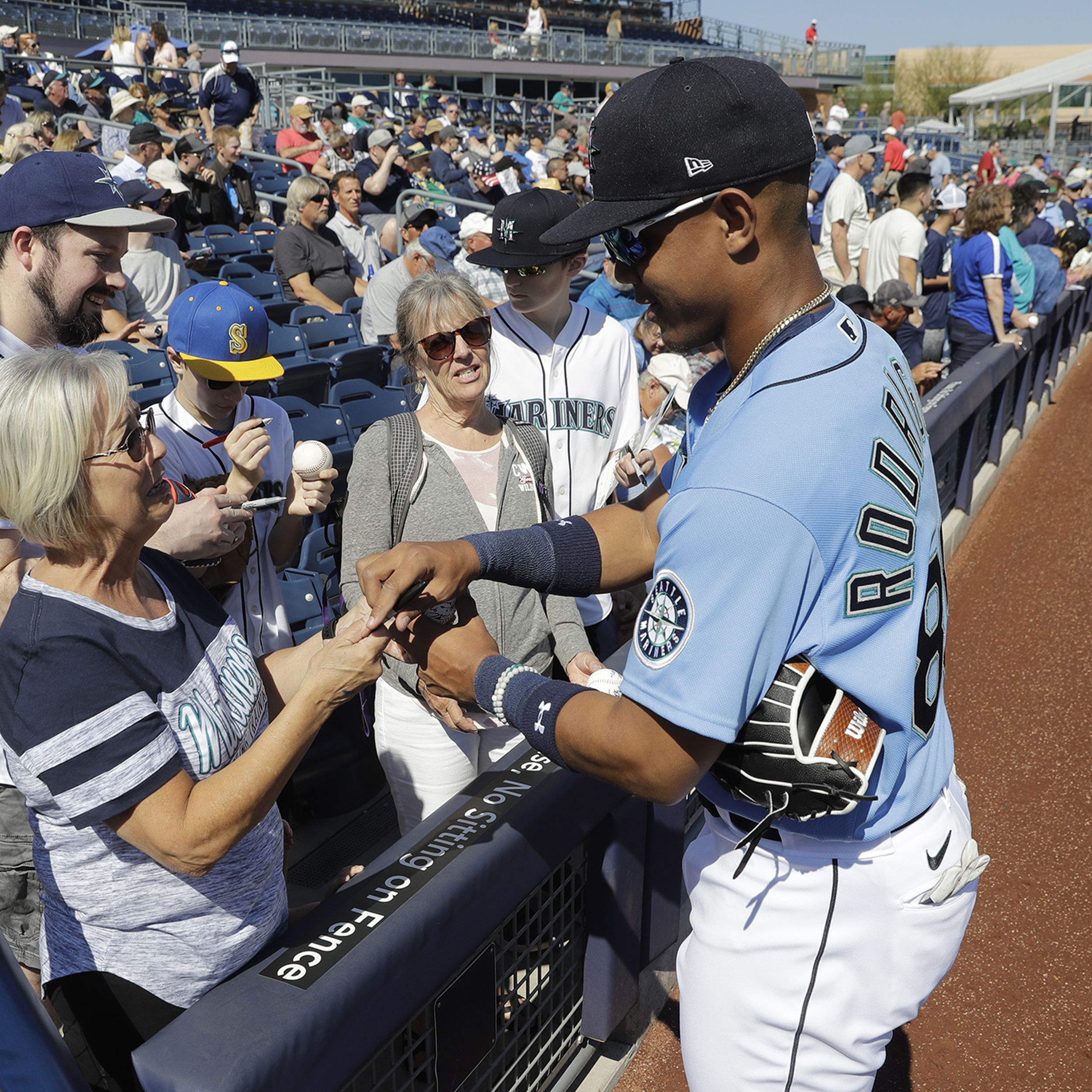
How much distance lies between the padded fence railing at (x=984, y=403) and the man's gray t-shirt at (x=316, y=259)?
15.6 ft

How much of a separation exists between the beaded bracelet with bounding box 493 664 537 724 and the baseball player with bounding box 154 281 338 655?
4.32 ft

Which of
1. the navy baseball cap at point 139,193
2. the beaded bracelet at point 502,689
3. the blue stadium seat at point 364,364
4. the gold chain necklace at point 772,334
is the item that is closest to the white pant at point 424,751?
the beaded bracelet at point 502,689

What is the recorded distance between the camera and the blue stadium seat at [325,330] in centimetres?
682


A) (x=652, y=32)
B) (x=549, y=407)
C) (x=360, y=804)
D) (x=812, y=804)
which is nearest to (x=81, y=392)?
(x=812, y=804)

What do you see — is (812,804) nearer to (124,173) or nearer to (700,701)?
(700,701)

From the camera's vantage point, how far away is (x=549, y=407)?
3.45 meters

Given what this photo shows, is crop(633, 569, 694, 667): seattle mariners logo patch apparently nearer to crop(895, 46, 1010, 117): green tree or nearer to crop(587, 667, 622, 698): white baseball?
crop(587, 667, 622, 698): white baseball

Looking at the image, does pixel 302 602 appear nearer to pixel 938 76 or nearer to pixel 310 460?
pixel 310 460

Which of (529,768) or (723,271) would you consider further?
(529,768)

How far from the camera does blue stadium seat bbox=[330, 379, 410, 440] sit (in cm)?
534

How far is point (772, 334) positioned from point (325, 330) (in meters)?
5.94

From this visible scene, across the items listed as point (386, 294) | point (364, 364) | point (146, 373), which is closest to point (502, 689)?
point (146, 373)

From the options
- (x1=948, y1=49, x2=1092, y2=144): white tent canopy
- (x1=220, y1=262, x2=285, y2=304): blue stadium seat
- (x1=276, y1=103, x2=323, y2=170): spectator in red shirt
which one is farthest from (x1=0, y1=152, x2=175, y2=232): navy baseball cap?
(x1=948, y1=49, x2=1092, y2=144): white tent canopy

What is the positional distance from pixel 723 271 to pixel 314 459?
5.20ft
